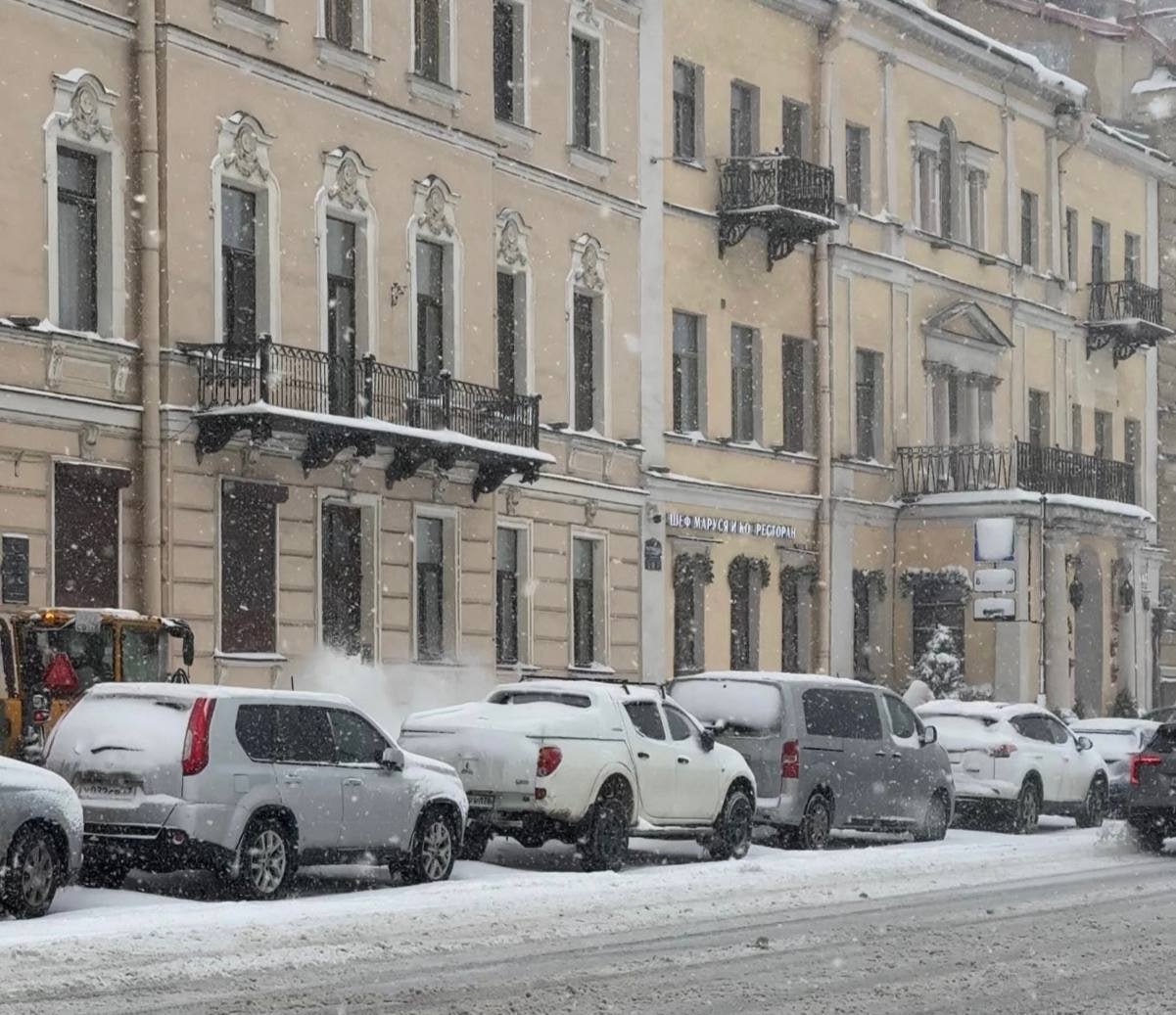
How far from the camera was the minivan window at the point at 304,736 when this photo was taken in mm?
18266

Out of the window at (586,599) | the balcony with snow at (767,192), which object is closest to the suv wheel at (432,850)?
the window at (586,599)

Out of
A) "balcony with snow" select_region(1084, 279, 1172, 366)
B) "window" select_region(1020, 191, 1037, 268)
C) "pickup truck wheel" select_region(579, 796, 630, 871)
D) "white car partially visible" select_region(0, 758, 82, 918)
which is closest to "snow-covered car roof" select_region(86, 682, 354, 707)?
"white car partially visible" select_region(0, 758, 82, 918)

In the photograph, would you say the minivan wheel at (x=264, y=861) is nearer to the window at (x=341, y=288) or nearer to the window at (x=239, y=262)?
the window at (x=239, y=262)

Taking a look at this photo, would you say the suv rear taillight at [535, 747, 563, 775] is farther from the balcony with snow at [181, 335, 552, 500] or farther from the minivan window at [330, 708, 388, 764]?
the balcony with snow at [181, 335, 552, 500]

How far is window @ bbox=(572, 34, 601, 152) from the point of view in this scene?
3538 cm

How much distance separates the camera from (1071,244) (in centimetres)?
5078

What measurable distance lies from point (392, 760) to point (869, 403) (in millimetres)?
24985

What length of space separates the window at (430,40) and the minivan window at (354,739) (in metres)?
13.9

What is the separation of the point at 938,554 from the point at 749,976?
3015 cm

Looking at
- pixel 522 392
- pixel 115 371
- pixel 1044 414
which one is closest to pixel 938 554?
pixel 1044 414

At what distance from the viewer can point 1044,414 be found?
49.5m

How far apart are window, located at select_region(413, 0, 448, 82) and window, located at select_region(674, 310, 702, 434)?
7.09m

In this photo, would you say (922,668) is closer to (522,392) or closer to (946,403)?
(946,403)

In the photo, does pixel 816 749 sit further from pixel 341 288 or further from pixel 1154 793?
pixel 341 288
